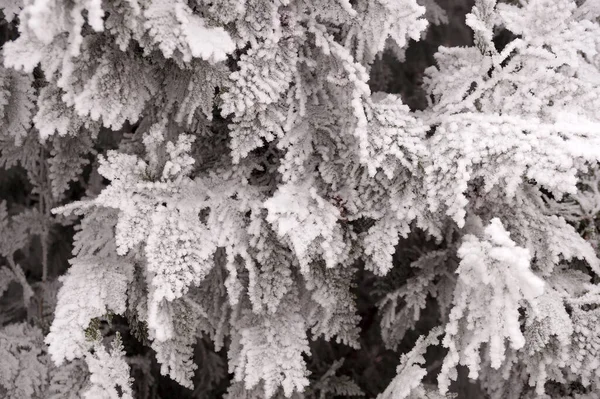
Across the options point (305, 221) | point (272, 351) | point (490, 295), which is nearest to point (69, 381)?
point (272, 351)

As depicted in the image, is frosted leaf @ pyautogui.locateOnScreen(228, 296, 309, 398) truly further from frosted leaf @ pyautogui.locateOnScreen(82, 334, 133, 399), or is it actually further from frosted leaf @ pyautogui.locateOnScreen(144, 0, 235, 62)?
frosted leaf @ pyautogui.locateOnScreen(144, 0, 235, 62)

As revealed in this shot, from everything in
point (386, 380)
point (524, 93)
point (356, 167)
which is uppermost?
point (524, 93)

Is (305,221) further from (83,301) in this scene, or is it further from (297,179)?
(83,301)

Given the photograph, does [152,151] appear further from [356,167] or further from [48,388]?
[48,388]

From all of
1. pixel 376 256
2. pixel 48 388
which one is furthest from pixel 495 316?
pixel 48 388

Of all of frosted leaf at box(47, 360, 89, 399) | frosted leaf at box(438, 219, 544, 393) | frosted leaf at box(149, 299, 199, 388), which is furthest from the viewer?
frosted leaf at box(47, 360, 89, 399)

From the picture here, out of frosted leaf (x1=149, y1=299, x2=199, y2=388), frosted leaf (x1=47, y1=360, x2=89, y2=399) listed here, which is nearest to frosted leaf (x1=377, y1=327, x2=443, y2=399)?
frosted leaf (x1=149, y1=299, x2=199, y2=388)

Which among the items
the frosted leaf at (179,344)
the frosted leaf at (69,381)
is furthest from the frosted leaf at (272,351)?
the frosted leaf at (69,381)

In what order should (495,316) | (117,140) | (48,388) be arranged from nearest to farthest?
(495,316) → (48,388) → (117,140)
